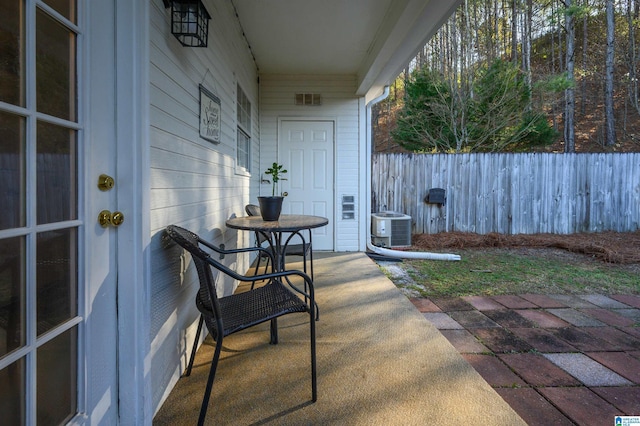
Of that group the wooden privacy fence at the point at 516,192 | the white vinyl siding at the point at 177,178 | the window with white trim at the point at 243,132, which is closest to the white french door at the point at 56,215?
the white vinyl siding at the point at 177,178

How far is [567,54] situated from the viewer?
10828 mm

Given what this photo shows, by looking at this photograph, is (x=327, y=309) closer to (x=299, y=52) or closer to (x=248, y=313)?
(x=248, y=313)

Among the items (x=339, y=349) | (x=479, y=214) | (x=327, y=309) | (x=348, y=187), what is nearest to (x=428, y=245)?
(x=479, y=214)

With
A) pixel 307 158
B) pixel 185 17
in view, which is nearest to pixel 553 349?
pixel 185 17

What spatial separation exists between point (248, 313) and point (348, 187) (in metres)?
3.74

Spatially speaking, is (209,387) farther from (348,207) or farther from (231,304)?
(348,207)

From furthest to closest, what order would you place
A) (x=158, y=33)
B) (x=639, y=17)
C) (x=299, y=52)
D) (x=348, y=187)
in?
(x=639, y=17) < (x=348, y=187) < (x=299, y=52) < (x=158, y=33)

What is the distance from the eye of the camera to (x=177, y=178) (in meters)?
1.73

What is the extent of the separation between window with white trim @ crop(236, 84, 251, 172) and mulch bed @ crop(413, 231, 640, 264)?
315 centimetres

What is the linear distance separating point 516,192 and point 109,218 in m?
6.47

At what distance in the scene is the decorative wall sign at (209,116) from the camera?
215 centimetres

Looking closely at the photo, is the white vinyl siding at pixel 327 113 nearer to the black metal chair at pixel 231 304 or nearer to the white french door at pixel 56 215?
the black metal chair at pixel 231 304

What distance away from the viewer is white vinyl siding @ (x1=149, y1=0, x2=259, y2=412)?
147 cm

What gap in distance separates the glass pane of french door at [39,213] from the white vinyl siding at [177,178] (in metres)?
0.33
